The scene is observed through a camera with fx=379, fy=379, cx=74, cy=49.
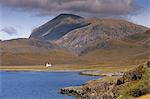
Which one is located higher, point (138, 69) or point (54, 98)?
point (138, 69)

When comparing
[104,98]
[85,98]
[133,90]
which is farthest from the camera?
[85,98]

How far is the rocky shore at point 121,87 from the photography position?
155 ft

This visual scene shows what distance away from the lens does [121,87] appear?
63.1 meters

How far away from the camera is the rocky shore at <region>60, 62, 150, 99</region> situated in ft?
155

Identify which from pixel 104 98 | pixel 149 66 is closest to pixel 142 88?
pixel 149 66

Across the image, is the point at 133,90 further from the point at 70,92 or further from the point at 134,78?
the point at 70,92

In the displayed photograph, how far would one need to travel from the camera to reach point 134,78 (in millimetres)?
59875

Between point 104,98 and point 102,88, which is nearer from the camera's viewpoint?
point 104,98

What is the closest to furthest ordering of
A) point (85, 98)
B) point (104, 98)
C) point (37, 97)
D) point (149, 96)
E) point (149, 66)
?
point (149, 96), point (149, 66), point (104, 98), point (85, 98), point (37, 97)

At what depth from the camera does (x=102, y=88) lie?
8406cm

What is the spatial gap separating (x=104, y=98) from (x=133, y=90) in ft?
86.6

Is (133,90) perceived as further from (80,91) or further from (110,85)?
(80,91)

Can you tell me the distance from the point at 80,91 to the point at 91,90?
545 centimetres

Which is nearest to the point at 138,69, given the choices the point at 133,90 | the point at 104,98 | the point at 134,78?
the point at 134,78
